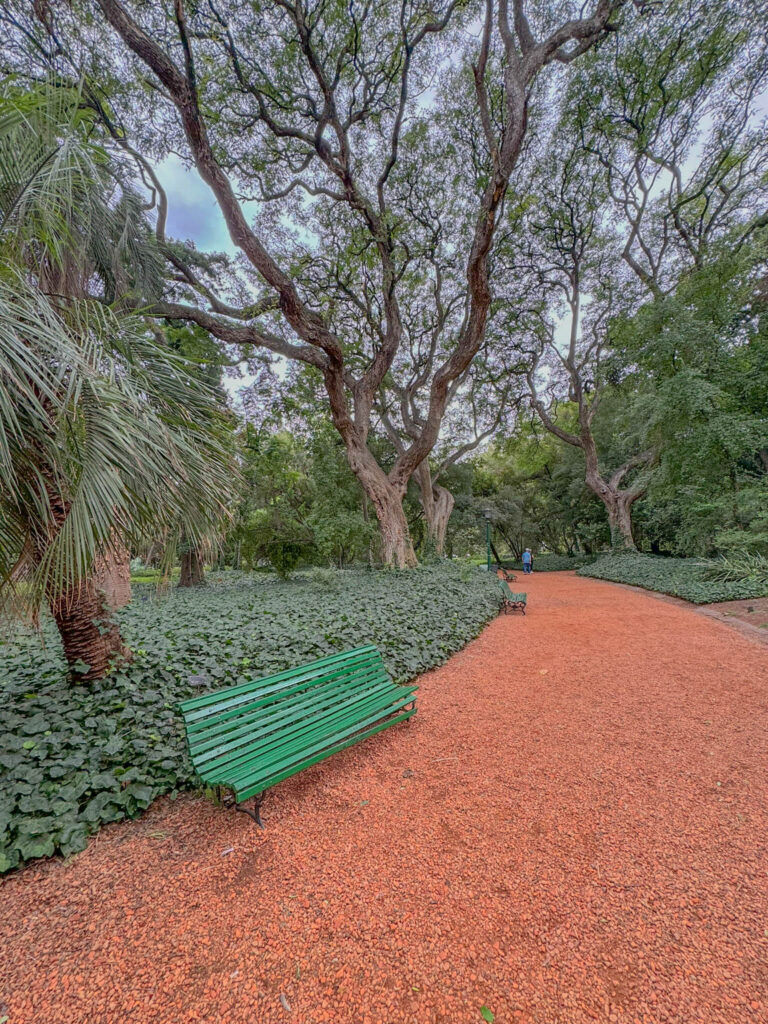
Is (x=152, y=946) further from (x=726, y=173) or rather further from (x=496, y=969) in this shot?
(x=726, y=173)

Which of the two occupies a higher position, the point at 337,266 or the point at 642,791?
the point at 337,266

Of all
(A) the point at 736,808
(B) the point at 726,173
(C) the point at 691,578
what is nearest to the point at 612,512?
(C) the point at 691,578

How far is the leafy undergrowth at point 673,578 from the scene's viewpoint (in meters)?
8.20

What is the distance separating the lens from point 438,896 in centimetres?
181

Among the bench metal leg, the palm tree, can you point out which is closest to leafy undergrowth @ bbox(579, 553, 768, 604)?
the bench metal leg

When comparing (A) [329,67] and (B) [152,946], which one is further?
(A) [329,67]

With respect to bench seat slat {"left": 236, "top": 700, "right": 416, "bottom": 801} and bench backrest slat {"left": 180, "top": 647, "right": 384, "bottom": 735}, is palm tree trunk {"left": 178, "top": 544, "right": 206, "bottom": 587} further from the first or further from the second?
bench seat slat {"left": 236, "top": 700, "right": 416, "bottom": 801}

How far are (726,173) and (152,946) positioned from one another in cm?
1771

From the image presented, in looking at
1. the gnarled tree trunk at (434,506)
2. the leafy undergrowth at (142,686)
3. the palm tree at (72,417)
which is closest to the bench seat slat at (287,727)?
the leafy undergrowth at (142,686)

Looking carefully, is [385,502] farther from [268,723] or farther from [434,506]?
[268,723]

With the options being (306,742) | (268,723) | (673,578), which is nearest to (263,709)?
(268,723)

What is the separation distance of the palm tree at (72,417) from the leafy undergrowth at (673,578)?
979 cm

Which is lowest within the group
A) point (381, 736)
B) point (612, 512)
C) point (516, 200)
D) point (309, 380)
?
point (381, 736)

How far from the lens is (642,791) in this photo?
248cm
